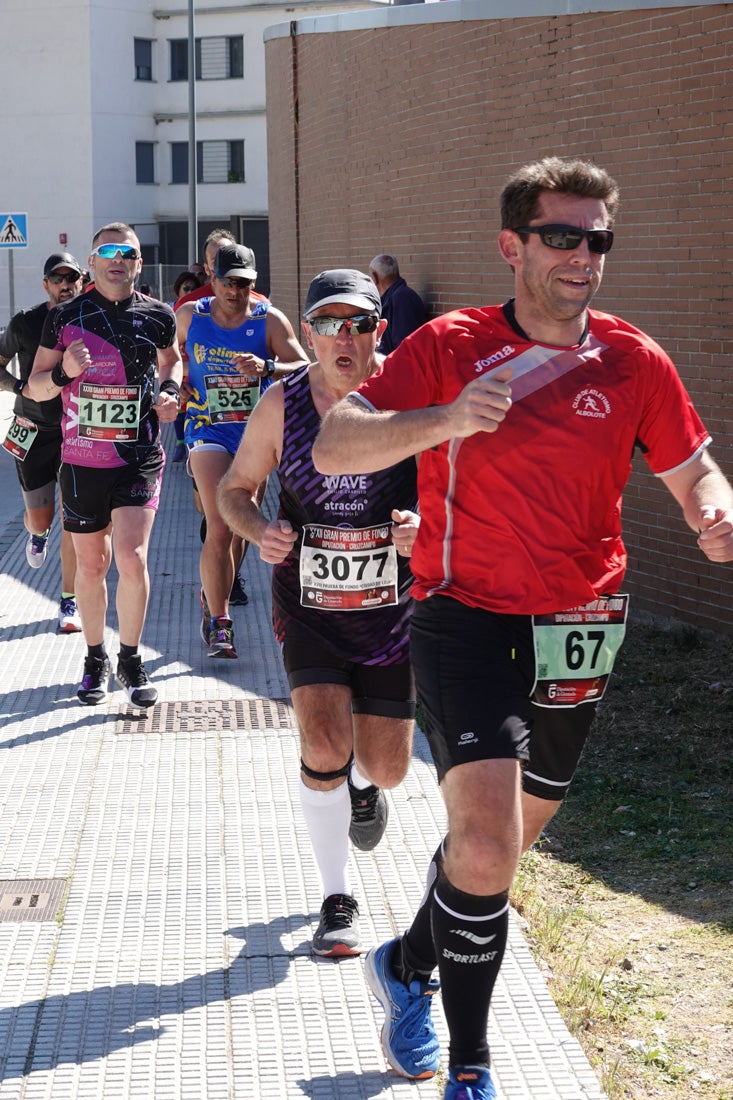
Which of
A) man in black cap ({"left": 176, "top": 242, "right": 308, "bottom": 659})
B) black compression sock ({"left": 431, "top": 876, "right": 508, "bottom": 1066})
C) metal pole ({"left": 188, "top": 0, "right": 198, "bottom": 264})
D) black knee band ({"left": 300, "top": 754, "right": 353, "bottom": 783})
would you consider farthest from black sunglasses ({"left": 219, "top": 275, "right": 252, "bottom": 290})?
metal pole ({"left": 188, "top": 0, "right": 198, "bottom": 264})

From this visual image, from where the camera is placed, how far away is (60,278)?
893cm

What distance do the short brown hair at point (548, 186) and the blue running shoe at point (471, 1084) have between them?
195 centimetres

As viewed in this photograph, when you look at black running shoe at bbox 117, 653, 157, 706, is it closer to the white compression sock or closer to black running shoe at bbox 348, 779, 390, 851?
black running shoe at bbox 348, 779, 390, 851

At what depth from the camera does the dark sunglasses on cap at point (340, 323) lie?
4.57 m

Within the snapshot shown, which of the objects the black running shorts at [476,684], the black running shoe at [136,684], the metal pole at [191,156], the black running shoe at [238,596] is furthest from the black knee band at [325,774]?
the metal pole at [191,156]

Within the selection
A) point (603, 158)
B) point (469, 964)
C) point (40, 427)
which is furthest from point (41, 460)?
point (469, 964)

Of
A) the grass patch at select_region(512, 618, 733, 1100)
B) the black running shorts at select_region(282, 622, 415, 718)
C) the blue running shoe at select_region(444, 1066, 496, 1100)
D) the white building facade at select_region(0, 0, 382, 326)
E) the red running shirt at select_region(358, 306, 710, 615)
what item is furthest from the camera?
the white building facade at select_region(0, 0, 382, 326)

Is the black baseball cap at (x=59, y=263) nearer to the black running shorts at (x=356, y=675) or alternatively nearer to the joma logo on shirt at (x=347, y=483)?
the joma logo on shirt at (x=347, y=483)

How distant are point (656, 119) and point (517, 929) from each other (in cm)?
592

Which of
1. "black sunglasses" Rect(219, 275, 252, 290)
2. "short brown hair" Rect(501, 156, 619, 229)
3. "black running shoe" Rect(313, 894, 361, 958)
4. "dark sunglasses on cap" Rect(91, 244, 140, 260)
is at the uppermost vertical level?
"short brown hair" Rect(501, 156, 619, 229)

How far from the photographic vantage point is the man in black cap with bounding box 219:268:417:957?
453 cm

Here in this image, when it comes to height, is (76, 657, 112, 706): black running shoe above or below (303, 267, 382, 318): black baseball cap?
below

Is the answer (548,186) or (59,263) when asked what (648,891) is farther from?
(59,263)

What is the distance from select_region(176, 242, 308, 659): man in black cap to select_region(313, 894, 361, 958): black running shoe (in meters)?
3.74
